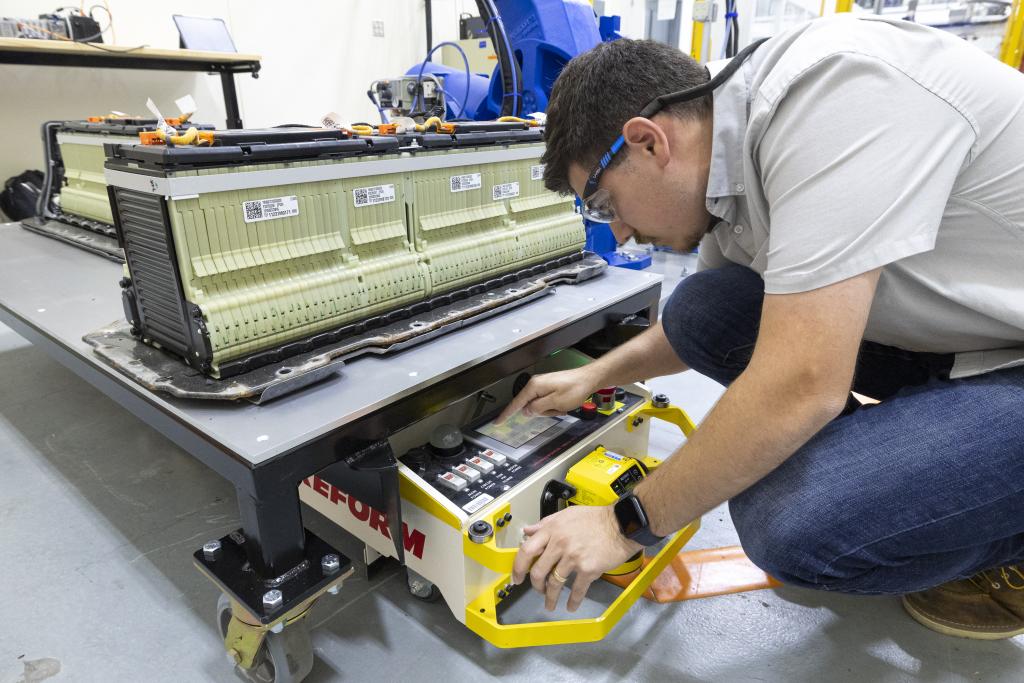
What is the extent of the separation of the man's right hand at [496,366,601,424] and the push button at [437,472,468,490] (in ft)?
0.66

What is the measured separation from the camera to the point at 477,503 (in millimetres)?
980

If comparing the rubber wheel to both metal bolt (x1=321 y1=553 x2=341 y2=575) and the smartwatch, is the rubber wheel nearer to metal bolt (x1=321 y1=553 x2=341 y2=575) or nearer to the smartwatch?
metal bolt (x1=321 y1=553 x2=341 y2=575)

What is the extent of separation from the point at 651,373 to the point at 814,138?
2.12 feet

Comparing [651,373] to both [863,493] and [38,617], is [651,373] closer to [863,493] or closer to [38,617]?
[863,493]

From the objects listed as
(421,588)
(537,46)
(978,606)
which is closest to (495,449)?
(421,588)

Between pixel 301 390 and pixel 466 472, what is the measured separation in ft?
0.97

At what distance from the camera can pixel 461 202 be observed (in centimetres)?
132

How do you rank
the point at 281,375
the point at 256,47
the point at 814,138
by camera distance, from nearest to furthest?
the point at 814,138
the point at 281,375
the point at 256,47

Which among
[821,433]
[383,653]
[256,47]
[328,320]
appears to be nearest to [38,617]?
[383,653]

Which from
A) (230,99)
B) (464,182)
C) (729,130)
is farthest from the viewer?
(230,99)

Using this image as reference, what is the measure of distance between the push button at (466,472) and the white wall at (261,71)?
349 centimetres

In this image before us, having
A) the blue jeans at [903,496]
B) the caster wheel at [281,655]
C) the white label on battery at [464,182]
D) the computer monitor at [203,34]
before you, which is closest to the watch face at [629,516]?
the blue jeans at [903,496]

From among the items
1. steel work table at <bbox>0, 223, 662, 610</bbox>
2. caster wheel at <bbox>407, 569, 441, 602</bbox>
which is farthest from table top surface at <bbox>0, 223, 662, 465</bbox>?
caster wheel at <bbox>407, 569, 441, 602</bbox>

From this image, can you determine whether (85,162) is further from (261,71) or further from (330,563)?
(261,71)
